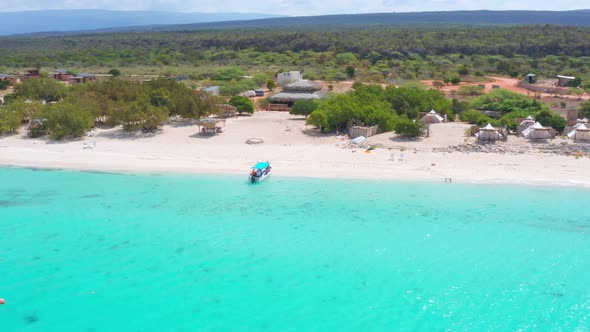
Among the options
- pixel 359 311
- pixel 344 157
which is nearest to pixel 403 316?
pixel 359 311

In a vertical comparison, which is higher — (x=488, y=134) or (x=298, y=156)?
(x=488, y=134)

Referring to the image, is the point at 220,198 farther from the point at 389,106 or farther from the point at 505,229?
the point at 389,106

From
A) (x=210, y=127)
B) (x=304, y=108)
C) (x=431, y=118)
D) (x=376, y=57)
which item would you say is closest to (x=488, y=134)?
(x=431, y=118)

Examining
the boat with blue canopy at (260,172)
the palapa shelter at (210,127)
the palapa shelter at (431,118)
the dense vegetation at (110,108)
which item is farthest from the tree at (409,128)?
the dense vegetation at (110,108)

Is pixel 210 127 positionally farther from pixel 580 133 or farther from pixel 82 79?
pixel 82 79

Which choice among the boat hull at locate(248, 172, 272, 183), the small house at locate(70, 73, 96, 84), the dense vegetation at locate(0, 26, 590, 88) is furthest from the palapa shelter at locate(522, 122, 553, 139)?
the small house at locate(70, 73, 96, 84)

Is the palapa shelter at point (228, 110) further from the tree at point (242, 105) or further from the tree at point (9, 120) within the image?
the tree at point (9, 120)
